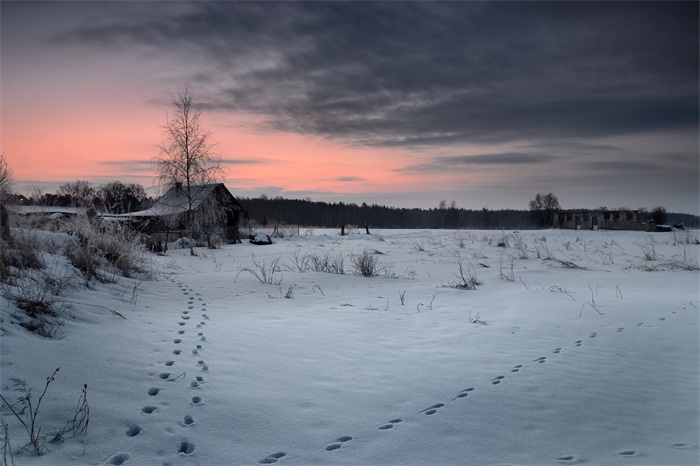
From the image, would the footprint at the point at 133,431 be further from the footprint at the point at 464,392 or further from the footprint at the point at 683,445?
the footprint at the point at 683,445

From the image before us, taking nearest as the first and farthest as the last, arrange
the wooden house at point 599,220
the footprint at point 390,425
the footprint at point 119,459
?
1. the footprint at point 119,459
2. the footprint at point 390,425
3. the wooden house at point 599,220

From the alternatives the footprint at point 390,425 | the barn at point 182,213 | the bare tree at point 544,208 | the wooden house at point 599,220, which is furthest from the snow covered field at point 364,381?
the bare tree at point 544,208

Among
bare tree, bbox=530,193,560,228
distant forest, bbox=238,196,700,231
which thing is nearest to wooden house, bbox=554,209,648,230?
bare tree, bbox=530,193,560,228

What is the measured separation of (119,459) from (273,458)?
0.94 meters

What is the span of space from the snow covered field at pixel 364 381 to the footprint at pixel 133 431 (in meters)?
0.01

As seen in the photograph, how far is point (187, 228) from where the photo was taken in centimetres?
2450

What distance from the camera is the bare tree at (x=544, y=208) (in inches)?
2960

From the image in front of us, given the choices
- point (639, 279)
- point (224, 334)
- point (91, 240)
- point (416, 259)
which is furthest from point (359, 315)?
point (416, 259)

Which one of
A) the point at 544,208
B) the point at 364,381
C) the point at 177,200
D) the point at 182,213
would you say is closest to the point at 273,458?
the point at 364,381

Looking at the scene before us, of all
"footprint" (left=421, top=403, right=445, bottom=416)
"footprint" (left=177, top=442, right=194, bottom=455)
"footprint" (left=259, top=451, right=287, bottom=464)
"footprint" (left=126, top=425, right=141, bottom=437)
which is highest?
"footprint" (left=126, top=425, right=141, bottom=437)

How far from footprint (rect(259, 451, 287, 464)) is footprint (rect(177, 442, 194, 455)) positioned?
472 mm

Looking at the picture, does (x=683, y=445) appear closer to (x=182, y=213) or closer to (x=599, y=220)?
(x=182, y=213)

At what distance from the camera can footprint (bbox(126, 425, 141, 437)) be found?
2.90 metres

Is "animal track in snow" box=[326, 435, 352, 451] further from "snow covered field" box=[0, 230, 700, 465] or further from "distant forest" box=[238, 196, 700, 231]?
"distant forest" box=[238, 196, 700, 231]
